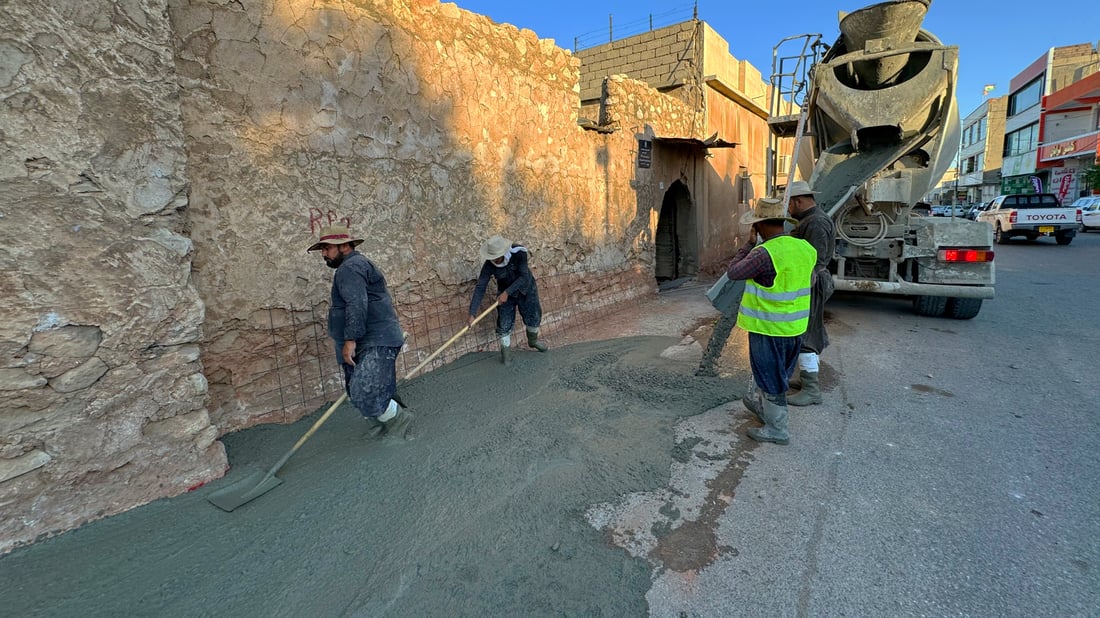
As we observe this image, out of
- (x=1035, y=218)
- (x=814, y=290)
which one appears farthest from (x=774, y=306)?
(x=1035, y=218)

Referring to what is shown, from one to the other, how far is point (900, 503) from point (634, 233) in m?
6.03

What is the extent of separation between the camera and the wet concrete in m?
2.08

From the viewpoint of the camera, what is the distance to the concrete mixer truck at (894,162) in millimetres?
5926

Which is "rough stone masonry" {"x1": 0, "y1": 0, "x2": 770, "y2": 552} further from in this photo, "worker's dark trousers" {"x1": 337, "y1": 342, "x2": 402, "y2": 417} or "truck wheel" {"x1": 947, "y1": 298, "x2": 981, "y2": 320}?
"truck wheel" {"x1": 947, "y1": 298, "x2": 981, "y2": 320}

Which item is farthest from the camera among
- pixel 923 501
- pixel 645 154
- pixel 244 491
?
pixel 645 154

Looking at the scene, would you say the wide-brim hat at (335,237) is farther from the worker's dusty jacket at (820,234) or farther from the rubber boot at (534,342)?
the worker's dusty jacket at (820,234)

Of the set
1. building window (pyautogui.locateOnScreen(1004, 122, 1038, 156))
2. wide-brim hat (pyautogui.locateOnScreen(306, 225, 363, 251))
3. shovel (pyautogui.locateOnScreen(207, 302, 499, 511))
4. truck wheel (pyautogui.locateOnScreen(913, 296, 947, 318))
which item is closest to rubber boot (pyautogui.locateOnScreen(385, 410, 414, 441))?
shovel (pyautogui.locateOnScreen(207, 302, 499, 511))

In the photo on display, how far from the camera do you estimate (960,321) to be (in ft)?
21.4

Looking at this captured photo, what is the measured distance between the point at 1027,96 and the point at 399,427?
1821 inches

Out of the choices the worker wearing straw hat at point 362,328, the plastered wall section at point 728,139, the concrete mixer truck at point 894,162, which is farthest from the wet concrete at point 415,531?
the plastered wall section at point 728,139

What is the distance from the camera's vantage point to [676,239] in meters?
10.7

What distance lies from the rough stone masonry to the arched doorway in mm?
5396

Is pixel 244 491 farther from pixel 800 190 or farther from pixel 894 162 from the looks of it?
pixel 894 162

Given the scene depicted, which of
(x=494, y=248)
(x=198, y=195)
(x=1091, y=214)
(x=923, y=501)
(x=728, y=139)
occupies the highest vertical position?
(x=728, y=139)
